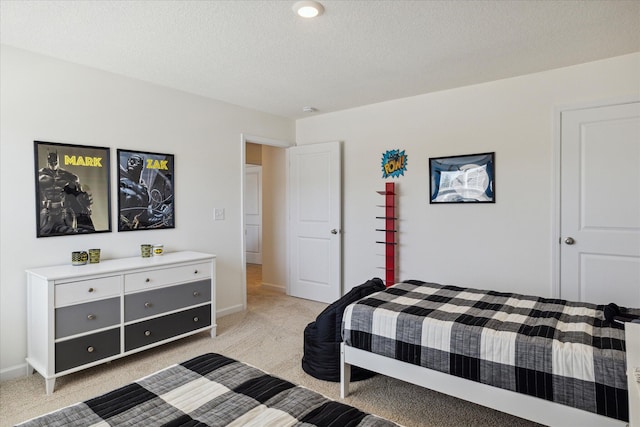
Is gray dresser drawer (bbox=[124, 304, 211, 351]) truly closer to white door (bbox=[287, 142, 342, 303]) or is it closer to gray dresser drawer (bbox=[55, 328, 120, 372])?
gray dresser drawer (bbox=[55, 328, 120, 372])

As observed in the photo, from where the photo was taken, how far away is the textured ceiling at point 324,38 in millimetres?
2188

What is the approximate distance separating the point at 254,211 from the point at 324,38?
548 cm

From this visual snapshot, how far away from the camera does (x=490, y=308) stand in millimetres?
2264

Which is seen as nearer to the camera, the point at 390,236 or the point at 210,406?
the point at 210,406

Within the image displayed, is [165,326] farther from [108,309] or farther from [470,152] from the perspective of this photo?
[470,152]

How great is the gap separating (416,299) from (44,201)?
2.84 meters

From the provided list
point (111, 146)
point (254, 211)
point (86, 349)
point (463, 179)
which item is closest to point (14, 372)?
point (86, 349)

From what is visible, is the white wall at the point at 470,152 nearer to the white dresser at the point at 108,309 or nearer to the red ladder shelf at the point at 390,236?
the red ladder shelf at the point at 390,236

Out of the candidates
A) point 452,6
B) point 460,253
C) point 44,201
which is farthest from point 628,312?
point 44,201

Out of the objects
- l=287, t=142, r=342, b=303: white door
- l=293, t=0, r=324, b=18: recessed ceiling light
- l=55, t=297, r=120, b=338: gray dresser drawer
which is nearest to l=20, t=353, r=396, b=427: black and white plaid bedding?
l=55, t=297, r=120, b=338: gray dresser drawer

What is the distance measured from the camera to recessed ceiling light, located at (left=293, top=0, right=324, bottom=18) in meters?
2.11

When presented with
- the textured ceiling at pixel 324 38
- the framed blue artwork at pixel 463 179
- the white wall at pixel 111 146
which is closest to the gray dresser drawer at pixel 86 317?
the white wall at pixel 111 146

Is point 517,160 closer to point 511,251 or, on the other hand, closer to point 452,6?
point 511,251

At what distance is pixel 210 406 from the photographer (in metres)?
1.24
